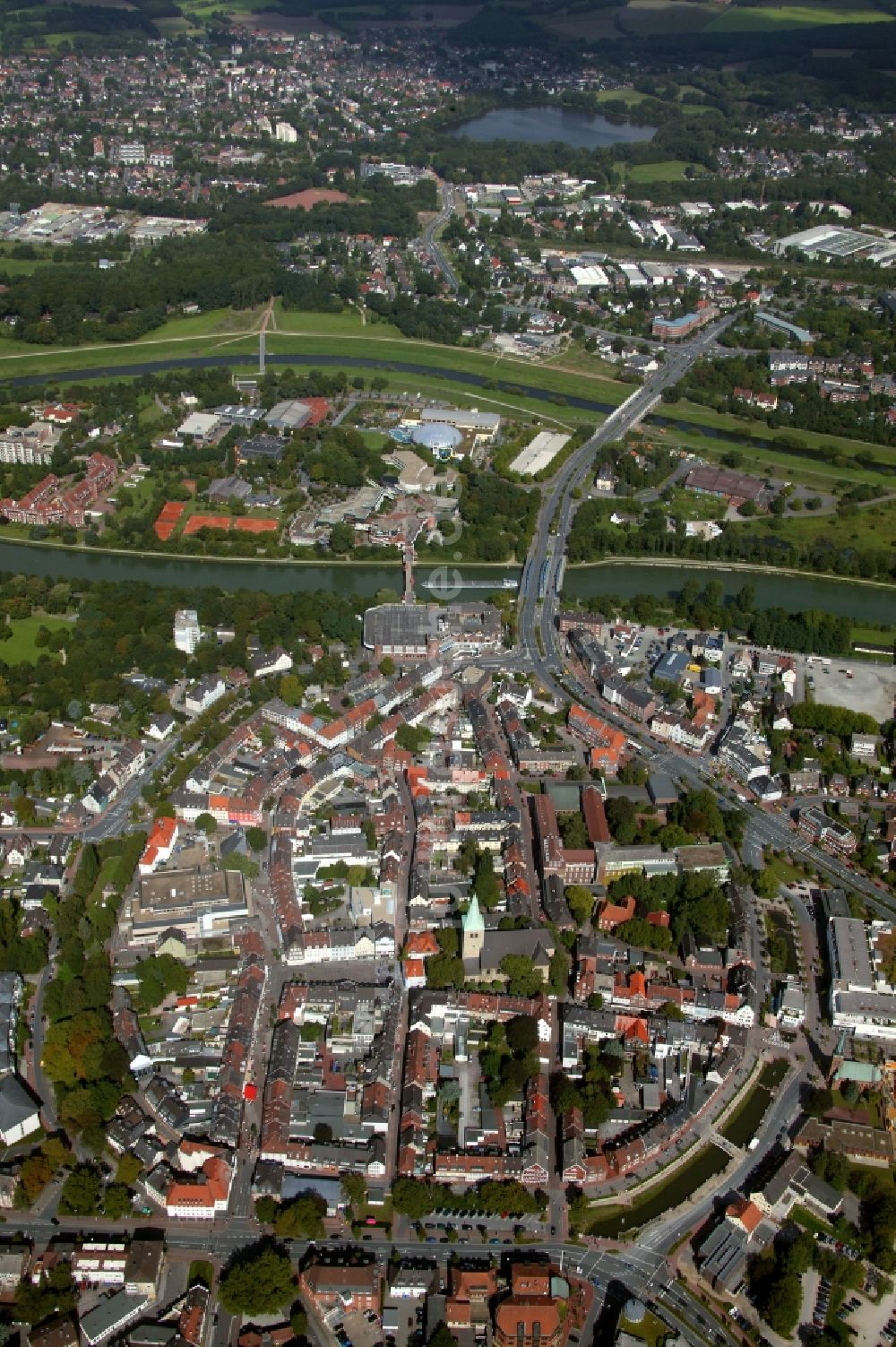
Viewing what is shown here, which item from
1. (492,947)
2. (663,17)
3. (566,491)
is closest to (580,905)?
(492,947)

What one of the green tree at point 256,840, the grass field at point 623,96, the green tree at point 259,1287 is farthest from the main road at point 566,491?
the grass field at point 623,96

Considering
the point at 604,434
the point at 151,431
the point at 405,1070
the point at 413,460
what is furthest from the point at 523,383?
the point at 405,1070

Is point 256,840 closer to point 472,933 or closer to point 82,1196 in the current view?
point 472,933

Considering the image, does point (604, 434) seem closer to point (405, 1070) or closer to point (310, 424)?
point (310, 424)

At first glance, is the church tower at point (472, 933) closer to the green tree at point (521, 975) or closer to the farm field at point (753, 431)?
the green tree at point (521, 975)

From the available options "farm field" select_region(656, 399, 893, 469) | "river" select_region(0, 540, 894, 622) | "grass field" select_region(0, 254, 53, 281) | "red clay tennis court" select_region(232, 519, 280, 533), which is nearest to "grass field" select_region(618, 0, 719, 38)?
"grass field" select_region(0, 254, 53, 281)
